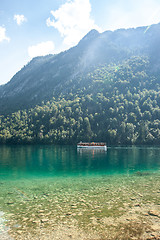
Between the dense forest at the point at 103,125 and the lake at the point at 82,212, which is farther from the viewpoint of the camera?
the dense forest at the point at 103,125

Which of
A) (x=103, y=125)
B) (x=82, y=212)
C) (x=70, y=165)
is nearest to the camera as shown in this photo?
(x=82, y=212)

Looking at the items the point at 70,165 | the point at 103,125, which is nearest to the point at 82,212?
the point at 70,165

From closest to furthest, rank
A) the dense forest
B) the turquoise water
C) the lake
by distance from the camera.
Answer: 1. the lake
2. the turquoise water
3. the dense forest

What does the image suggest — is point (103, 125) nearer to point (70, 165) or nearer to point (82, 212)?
point (70, 165)

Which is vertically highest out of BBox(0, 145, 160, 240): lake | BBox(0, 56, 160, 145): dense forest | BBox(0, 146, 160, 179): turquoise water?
BBox(0, 56, 160, 145): dense forest

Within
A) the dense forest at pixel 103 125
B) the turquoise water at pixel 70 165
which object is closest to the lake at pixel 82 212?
the turquoise water at pixel 70 165

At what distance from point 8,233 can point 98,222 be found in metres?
7.33

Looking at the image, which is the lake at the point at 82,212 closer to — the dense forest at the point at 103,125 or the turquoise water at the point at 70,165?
the turquoise water at the point at 70,165

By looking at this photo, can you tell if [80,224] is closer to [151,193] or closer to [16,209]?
[16,209]

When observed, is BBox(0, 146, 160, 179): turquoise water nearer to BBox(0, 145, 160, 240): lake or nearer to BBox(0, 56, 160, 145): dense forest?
BBox(0, 145, 160, 240): lake

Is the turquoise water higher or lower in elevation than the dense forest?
lower

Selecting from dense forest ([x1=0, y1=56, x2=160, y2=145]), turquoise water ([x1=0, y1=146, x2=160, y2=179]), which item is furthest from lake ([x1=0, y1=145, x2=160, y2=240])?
dense forest ([x1=0, y1=56, x2=160, y2=145])

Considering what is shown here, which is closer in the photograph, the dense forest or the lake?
the lake

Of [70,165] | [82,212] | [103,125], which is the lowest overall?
[70,165]
